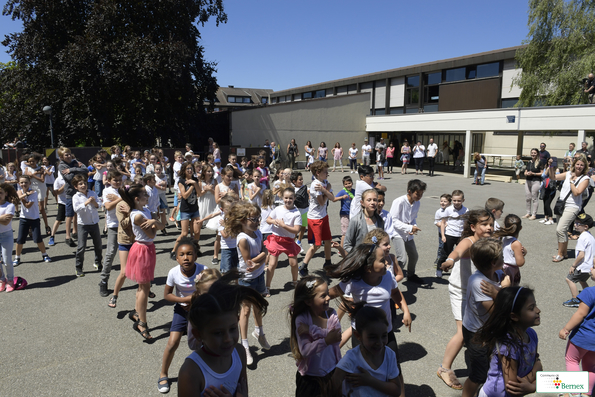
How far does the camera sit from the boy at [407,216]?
19.4 feet

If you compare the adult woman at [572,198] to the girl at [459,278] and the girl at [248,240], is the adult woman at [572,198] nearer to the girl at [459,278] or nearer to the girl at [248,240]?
the girl at [459,278]

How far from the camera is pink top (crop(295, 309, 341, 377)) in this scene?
2785 mm

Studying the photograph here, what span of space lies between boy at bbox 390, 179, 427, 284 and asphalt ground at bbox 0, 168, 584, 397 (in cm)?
71

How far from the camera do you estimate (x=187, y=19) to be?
25.0 meters

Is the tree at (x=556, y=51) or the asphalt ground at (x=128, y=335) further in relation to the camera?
the tree at (x=556, y=51)

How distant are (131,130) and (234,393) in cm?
2548

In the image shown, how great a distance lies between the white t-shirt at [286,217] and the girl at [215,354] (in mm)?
3365

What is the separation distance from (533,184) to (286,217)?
8677 mm

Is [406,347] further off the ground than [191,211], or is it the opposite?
[191,211]

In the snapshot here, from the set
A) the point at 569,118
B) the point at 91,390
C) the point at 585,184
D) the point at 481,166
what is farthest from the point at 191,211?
the point at 569,118

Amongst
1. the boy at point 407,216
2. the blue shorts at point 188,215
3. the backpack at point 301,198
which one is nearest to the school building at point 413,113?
the backpack at point 301,198

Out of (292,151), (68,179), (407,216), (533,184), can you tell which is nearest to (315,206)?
(407,216)

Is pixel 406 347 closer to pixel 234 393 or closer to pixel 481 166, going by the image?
pixel 234 393

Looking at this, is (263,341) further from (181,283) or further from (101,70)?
(101,70)
